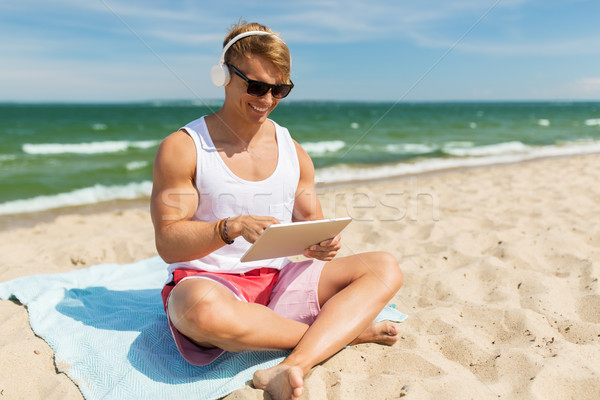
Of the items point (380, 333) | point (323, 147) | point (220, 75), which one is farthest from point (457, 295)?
point (323, 147)

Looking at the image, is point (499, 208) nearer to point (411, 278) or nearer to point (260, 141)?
point (411, 278)

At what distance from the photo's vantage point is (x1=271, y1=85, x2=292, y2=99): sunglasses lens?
2266 millimetres

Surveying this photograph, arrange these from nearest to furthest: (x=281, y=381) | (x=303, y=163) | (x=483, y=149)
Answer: (x=281, y=381) → (x=303, y=163) → (x=483, y=149)

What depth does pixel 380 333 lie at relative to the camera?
94.0 inches

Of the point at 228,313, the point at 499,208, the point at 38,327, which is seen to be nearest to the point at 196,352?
the point at 228,313

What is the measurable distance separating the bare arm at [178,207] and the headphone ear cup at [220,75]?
1.03ft

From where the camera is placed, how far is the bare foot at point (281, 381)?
1.84m

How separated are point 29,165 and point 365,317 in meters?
11.1

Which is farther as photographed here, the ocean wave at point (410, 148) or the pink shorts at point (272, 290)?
the ocean wave at point (410, 148)

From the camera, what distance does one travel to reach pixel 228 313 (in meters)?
1.95

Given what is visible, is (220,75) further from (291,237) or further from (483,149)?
(483,149)

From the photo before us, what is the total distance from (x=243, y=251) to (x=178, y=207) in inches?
15.2

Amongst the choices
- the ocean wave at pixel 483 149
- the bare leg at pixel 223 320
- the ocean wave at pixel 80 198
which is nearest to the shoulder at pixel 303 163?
the bare leg at pixel 223 320

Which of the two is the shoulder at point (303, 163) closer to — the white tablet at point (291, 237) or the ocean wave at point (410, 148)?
the white tablet at point (291, 237)
